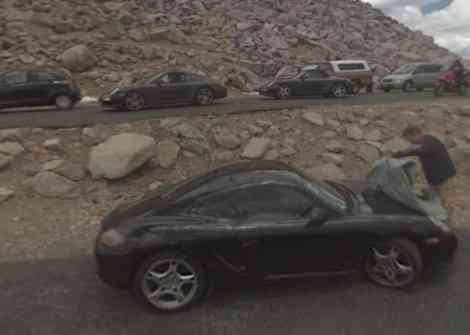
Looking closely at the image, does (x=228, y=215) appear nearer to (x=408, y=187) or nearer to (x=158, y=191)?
(x=158, y=191)

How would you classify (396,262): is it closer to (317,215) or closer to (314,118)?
(317,215)

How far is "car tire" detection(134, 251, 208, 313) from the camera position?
338 centimetres

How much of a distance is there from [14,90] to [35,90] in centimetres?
68

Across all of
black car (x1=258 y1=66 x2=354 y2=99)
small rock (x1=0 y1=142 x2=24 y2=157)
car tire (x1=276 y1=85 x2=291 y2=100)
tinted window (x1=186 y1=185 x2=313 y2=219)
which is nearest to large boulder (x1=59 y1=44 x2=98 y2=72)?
black car (x1=258 y1=66 x2=354 y2=99)

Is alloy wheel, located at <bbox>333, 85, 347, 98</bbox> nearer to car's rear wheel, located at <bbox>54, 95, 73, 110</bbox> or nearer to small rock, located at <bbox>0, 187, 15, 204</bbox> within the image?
car's rear wheel, located at <bbox>54, 95, 73, 110</bbox>

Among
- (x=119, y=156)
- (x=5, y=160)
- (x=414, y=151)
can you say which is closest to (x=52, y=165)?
(x=5, y=160)

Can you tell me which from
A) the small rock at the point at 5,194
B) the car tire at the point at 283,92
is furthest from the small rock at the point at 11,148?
the car tire at the point at 283,92

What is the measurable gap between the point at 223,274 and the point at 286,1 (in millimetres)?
42931

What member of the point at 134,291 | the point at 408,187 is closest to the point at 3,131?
the point at 134,291

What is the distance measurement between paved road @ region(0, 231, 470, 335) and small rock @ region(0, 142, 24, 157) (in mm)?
4379

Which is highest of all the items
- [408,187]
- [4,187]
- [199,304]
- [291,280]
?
[408,187]

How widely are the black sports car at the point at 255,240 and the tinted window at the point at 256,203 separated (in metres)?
0.01

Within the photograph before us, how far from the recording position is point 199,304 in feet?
11.5

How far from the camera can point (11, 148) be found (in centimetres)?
760
